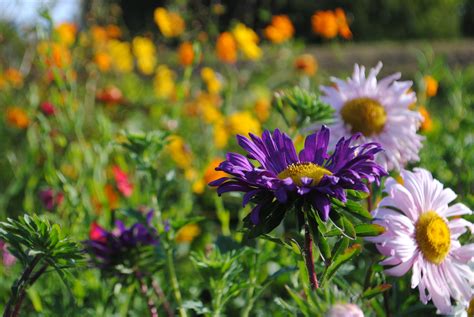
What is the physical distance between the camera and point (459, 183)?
6.17 feet

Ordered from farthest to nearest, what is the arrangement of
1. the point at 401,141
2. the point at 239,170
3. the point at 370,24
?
1. the point at 370,24
2. the point at 401,141
3. the point at 239,170

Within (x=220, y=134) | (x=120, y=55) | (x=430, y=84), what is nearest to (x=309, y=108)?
(x=430, y=84)

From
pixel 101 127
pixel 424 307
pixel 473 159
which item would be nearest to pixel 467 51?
pixel 473 159

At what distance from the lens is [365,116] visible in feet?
4.30

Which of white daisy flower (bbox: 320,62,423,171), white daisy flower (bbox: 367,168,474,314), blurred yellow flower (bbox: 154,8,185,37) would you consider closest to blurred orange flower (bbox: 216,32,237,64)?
blurred yellow flower (bbox: 154,8,185,37)

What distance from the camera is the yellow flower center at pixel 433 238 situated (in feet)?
3.24

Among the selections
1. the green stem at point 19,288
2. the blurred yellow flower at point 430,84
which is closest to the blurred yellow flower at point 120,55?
the blurred yellow flower at point 430,84

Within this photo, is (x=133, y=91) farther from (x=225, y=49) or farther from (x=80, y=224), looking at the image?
(x=80, y=224)

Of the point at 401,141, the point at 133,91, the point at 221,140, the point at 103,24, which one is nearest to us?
the point at 401,141

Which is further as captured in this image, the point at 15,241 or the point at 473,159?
the point at 473,159

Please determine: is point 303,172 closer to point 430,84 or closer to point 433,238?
point 433,238

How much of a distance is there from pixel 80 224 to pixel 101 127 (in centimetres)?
29

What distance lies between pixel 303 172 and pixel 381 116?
0.47 meters

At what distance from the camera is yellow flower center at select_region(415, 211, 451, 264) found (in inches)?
38.9
